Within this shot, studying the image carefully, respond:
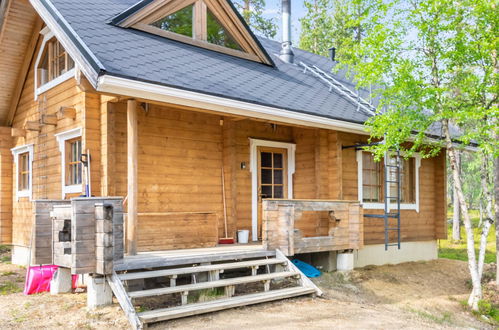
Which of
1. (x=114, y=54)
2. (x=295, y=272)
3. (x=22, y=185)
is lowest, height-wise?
(x=295, y=272)

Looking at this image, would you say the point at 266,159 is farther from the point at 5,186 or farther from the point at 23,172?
the point at 5,186

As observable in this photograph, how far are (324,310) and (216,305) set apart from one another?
1.47m

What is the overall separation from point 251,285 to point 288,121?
2828mm

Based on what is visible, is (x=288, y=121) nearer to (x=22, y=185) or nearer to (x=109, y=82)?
(x=109, y=82)

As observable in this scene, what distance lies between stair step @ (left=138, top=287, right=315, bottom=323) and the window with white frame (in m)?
4.96

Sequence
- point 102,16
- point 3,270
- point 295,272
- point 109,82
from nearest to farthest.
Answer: point 109,82 < point 295,272 < point 102,16 < point 3,270

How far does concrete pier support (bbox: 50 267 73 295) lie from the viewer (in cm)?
718

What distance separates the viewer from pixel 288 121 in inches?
337

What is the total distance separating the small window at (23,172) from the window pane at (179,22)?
4184mm

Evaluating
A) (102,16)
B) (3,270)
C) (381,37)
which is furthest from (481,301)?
(3,270)

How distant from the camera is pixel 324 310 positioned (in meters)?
6.59

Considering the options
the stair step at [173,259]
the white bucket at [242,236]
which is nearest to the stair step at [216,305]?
the stair step at [173,259]

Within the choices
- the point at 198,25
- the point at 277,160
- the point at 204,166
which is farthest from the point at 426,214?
the point at 198,25

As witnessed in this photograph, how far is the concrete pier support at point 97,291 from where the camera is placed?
20.0 ft
